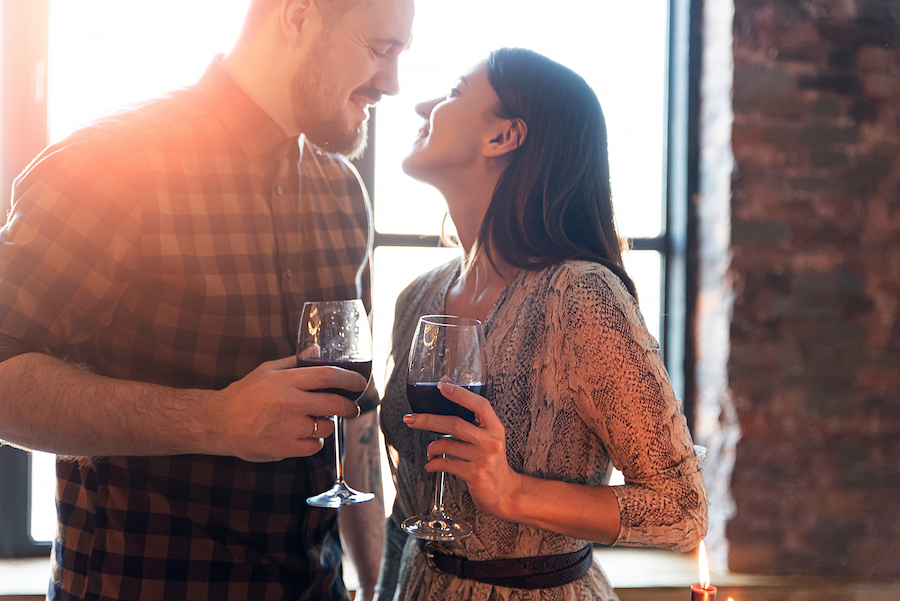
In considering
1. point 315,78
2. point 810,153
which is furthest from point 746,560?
point 315,78

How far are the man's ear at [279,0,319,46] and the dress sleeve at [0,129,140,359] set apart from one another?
446 millimetres

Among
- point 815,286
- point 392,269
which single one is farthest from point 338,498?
point 815,286

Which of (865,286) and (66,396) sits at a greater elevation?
(865,286)

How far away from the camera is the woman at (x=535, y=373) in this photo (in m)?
0.99

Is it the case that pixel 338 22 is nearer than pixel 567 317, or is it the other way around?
pixel 567 317

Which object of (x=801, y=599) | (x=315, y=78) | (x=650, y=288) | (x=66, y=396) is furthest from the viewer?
(x=650, y=288)

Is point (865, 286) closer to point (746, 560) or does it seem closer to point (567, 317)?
point (746, 560)

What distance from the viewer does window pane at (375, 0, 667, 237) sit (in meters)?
2.22

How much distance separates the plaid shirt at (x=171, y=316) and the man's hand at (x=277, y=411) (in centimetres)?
27

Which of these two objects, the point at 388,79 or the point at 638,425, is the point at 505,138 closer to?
the point at 388,79

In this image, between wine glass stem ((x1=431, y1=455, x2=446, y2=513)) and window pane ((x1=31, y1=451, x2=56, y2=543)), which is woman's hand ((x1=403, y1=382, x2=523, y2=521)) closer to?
wine glass stem ((x1=431, y1=455, x2=446, y2=513))

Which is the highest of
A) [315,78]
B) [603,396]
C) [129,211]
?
[315,78]

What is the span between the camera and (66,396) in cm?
98

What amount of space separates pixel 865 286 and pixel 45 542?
2.73 m
